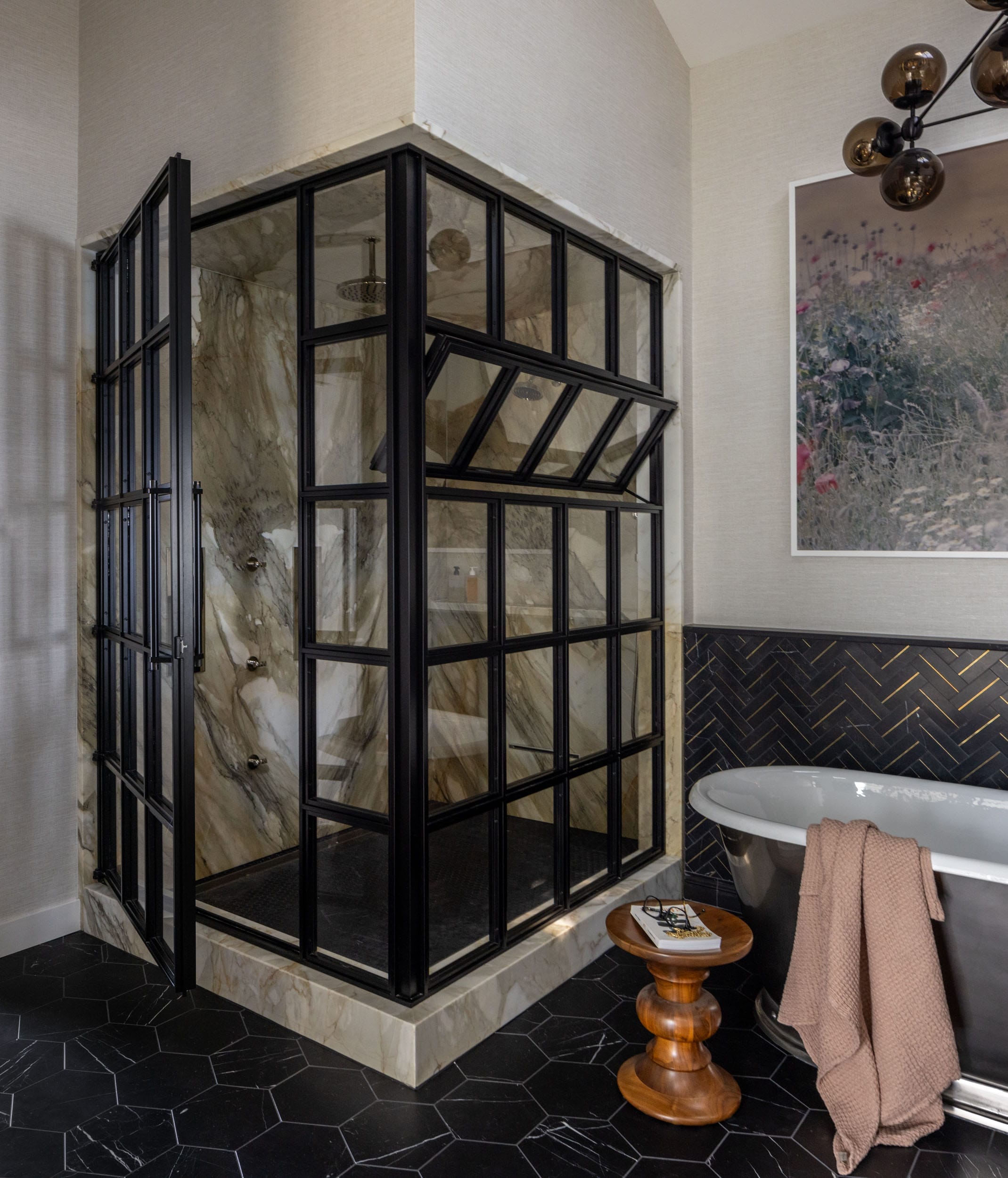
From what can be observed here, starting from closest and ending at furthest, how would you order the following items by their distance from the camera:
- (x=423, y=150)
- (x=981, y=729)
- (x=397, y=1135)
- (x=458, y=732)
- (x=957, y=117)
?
1. (x=397, y=1135)
2. (x=423, y=150)
3. (x=458, y=732)
4. (x=957, y=117)
5. (x=981, y=729)

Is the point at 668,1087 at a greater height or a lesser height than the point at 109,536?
lesser

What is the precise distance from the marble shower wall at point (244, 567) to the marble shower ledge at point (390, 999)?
56 cm

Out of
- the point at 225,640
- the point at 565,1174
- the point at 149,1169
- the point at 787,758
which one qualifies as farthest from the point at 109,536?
the point at 787,758

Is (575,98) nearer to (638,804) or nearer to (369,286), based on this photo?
(369,286)

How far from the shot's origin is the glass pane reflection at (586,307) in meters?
2.80

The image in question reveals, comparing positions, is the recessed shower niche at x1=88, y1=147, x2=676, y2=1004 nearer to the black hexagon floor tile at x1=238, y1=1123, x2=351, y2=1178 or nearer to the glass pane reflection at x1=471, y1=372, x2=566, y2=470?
the glass pane reflection at x1=471, y1=372, x2=566, y2=470

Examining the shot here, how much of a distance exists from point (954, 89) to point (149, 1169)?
3846 millimetres

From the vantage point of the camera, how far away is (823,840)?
7.09 ft

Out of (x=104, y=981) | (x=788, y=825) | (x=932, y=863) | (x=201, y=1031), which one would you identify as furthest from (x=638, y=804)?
(x=104, y=981)

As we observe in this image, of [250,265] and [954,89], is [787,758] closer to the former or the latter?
[954,89]

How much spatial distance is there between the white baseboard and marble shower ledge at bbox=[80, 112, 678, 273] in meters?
2.30

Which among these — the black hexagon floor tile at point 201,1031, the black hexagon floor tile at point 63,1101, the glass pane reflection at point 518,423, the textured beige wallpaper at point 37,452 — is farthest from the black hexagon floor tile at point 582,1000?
the textured beige wallpaper at point 37,452

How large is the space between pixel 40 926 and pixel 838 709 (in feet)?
9.38

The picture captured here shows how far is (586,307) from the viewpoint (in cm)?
288
